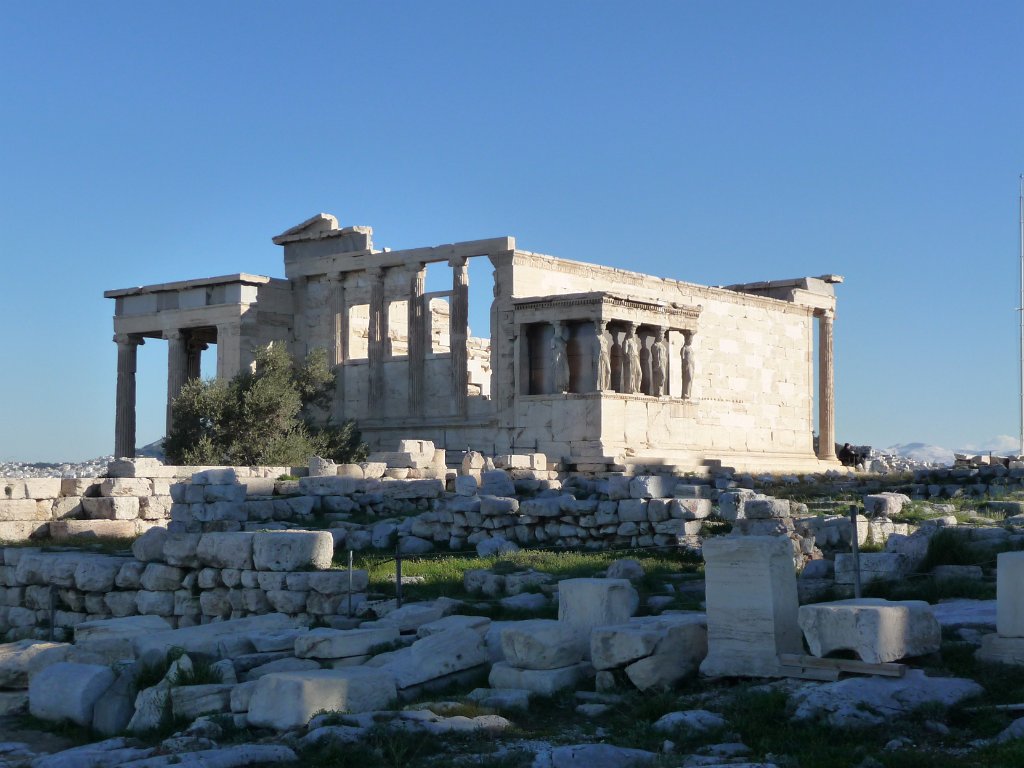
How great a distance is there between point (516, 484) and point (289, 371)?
14049mm

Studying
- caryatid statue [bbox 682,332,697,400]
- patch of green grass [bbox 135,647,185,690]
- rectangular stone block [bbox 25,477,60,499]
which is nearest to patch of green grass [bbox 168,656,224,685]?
patch of green grass [bbox 135,647,185,690]

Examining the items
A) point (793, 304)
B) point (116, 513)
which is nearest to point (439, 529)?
point (116, 513)

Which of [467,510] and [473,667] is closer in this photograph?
[473,667]

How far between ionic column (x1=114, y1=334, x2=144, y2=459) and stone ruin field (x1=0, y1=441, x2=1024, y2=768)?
58.5 feet

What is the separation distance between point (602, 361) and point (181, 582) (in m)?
15.5

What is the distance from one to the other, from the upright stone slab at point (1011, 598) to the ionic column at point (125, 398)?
28.8 meters

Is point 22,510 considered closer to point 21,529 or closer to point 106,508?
point 21,529

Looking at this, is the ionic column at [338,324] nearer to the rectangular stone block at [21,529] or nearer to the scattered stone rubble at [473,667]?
the rectangular stone block at [21,529]

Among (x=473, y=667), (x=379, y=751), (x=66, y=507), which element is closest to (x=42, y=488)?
(x=66, y=507)

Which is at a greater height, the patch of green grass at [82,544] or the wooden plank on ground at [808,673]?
the patch of green grass at [82,544]

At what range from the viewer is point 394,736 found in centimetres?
770

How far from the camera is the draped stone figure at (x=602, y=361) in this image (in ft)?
94.9

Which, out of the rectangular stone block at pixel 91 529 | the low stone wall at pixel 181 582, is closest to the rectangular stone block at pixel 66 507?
the rectangular stone block at pixel 91 529

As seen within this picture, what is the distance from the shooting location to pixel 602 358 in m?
29.0
